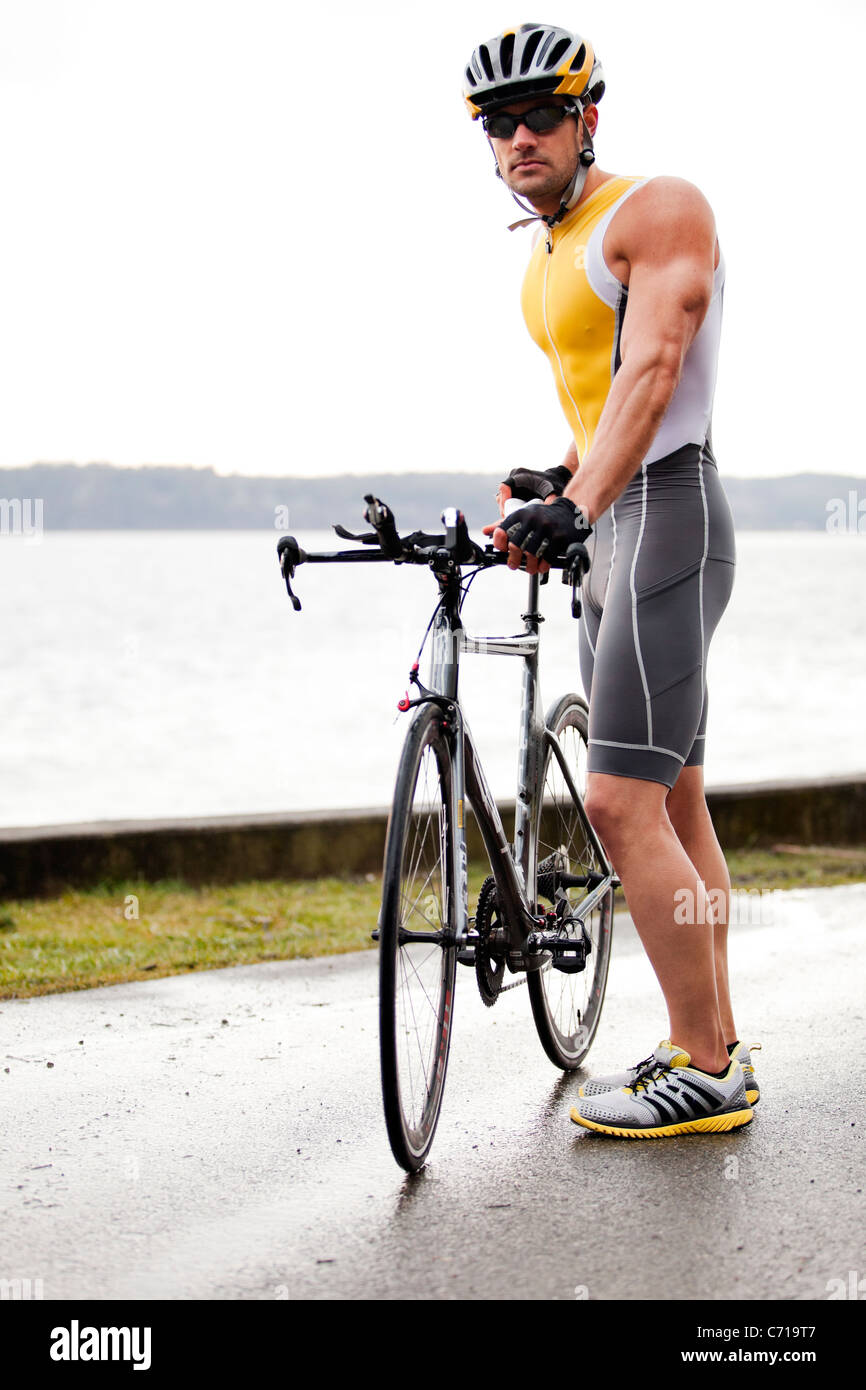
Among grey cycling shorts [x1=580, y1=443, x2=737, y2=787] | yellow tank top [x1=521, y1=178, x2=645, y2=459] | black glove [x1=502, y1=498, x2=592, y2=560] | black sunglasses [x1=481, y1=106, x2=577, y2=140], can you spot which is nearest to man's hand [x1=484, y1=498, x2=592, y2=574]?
black glove [x1=502, y1=498, x2=592, y2=560]

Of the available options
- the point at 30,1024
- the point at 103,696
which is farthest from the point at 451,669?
the point at 103,696

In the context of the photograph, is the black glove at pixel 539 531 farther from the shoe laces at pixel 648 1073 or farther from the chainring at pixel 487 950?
the shoe laces at pixel 648 1073

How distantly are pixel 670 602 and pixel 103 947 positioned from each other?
3135 millimetres

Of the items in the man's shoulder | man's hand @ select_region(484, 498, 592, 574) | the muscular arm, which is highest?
the man's shoulder

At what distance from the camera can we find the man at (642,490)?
319cm

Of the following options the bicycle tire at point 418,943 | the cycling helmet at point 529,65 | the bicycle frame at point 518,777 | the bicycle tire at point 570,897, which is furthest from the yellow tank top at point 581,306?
the bicycle tire at point 418,943

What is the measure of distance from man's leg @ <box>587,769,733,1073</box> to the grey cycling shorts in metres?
0.06

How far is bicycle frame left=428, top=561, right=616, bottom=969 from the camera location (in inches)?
123

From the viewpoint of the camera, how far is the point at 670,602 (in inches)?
128

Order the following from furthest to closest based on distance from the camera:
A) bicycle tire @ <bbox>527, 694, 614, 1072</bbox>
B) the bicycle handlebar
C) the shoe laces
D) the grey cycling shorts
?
1. bicycle tire @ <bbox>527, 694, 614, 1072</bbox>
2. the shoe laces
3. the grey cycling shorts
4. the bicycle handlebar

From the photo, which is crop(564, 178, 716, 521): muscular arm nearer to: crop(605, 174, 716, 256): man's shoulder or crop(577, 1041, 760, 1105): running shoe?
crop(605, 174, 716, 256): man's shoulder

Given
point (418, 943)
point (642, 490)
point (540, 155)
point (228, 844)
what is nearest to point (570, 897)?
point (418, 943)

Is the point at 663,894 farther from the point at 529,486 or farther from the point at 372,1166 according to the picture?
the point at 529,486
